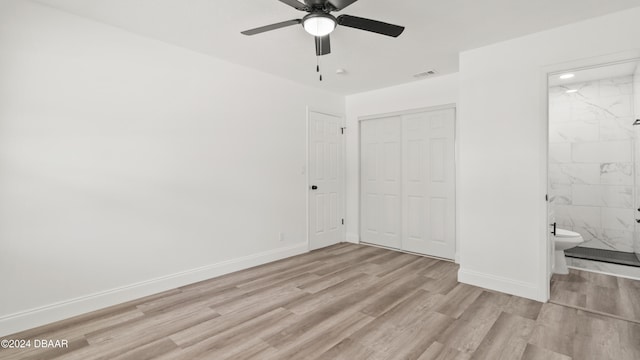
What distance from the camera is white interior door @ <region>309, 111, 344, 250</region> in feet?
15.6

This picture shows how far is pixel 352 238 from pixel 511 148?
9.66 ft

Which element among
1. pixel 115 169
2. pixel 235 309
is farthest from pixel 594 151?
pixel 115 169

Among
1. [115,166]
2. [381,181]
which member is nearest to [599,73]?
[381,181]

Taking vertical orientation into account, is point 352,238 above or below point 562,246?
below

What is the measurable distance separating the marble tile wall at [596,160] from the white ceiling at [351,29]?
2.60m

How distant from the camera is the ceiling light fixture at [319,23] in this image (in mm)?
2068

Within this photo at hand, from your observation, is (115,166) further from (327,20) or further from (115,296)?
(327,20)

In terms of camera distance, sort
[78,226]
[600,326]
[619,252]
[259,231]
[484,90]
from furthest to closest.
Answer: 1. [619,252]
2. [259,231]
3. [484,90]
4. [78,226]
5. [600,326]

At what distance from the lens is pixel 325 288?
320 centimetres

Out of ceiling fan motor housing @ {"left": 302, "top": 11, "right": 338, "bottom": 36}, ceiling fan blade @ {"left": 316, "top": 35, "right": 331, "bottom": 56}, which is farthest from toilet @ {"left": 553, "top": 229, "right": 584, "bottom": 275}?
ceiling fan motor housing @ {"left": 302, "top": 11, "right": 338, "bottom": 36}

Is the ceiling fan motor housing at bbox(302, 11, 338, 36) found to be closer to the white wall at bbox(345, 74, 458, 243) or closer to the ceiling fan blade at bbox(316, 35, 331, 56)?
the ceiling fan blade at bbox(316, 35, 331, 56)

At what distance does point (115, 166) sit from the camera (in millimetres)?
2820

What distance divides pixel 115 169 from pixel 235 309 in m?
1.73

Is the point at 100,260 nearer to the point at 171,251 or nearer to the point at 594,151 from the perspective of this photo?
the point at 171,251
